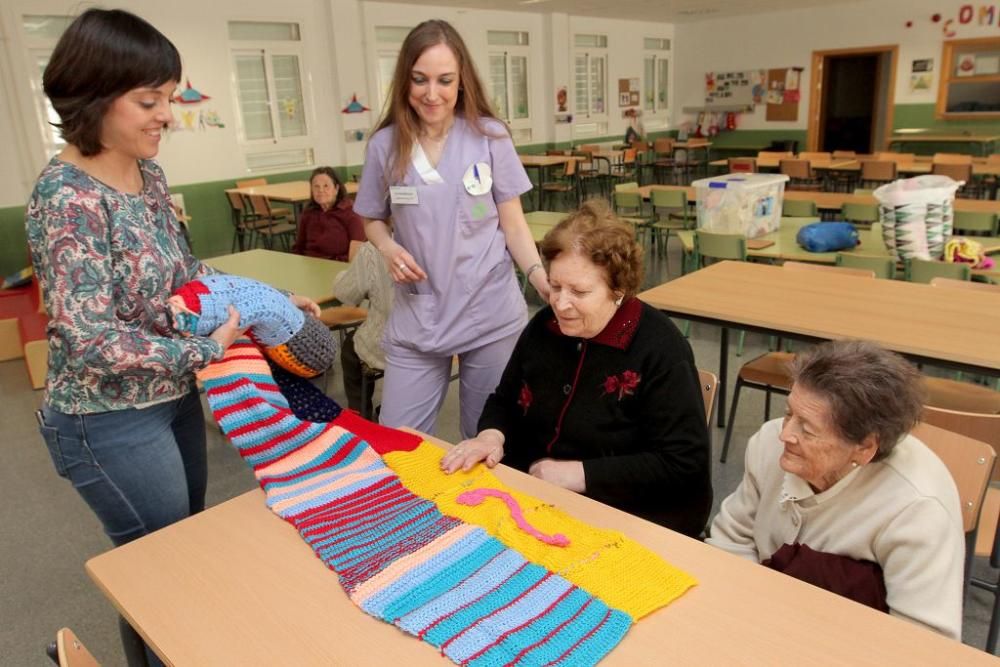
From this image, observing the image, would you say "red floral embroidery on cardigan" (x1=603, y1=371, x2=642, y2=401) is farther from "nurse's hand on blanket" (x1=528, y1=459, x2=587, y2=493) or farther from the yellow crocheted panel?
the yellow crocheted panel

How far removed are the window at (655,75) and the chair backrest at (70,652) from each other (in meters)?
14.3

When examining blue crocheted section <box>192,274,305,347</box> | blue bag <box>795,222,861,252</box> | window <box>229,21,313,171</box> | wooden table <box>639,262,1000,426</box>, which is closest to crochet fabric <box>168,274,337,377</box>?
blue crocheted section <box>192,274,305,347</box>

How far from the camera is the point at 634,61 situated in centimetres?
1373

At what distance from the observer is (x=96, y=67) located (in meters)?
1.20

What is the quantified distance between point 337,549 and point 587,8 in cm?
1182

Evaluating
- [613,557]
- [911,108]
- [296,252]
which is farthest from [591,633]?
[911,108]

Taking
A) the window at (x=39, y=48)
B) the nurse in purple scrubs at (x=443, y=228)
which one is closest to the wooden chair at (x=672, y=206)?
the nurse in purple scrubs at (x=443, y=228)

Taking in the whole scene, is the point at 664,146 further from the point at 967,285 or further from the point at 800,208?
the point at 967,285

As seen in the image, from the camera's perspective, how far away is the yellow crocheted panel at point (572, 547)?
3.62ft

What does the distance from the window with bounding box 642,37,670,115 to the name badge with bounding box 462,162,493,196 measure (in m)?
13.1

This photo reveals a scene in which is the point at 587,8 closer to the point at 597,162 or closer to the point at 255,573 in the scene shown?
the point at 597,162

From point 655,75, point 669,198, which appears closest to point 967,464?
point 669,198

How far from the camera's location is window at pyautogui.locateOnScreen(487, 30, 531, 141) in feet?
36.9

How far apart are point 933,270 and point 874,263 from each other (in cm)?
25
